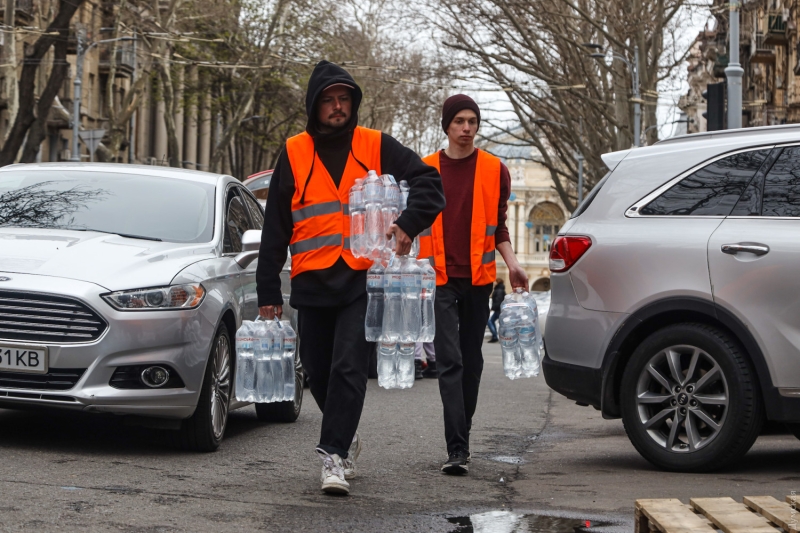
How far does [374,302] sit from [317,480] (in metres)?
0.97

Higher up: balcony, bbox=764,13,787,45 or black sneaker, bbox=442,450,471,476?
balcony, bbox=764,13,787,45

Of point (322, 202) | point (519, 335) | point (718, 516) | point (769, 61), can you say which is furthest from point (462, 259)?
point (769, 61)

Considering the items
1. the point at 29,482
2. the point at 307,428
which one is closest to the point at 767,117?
the point at 307,428

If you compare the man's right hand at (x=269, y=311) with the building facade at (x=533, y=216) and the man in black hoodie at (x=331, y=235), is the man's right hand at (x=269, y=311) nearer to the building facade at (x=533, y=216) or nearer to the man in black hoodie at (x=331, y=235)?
the man in black hoodie at (x=331, y=235)

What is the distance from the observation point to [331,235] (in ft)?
21.3

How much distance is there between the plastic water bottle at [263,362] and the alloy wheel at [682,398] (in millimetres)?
1891

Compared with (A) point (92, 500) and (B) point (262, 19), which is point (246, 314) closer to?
(A) point (92, 500)

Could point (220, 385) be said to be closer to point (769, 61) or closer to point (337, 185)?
point (337, 185)

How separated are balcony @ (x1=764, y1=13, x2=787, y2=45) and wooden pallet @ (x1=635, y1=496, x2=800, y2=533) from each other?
46.2 m

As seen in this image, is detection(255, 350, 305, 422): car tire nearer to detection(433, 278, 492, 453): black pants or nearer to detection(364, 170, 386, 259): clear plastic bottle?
detection(433, 278, 492, 453): black pants

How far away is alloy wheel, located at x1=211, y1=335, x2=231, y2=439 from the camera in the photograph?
7.89 m

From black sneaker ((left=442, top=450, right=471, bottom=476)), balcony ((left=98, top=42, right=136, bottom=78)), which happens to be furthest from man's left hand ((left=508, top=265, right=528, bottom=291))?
balcony ((left=98, top=42, right=136, bottom=78))

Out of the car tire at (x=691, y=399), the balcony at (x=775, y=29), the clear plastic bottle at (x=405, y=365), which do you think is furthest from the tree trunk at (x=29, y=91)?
the balcony at (x=775, y=29)

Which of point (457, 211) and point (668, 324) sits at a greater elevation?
point (457, 211)
